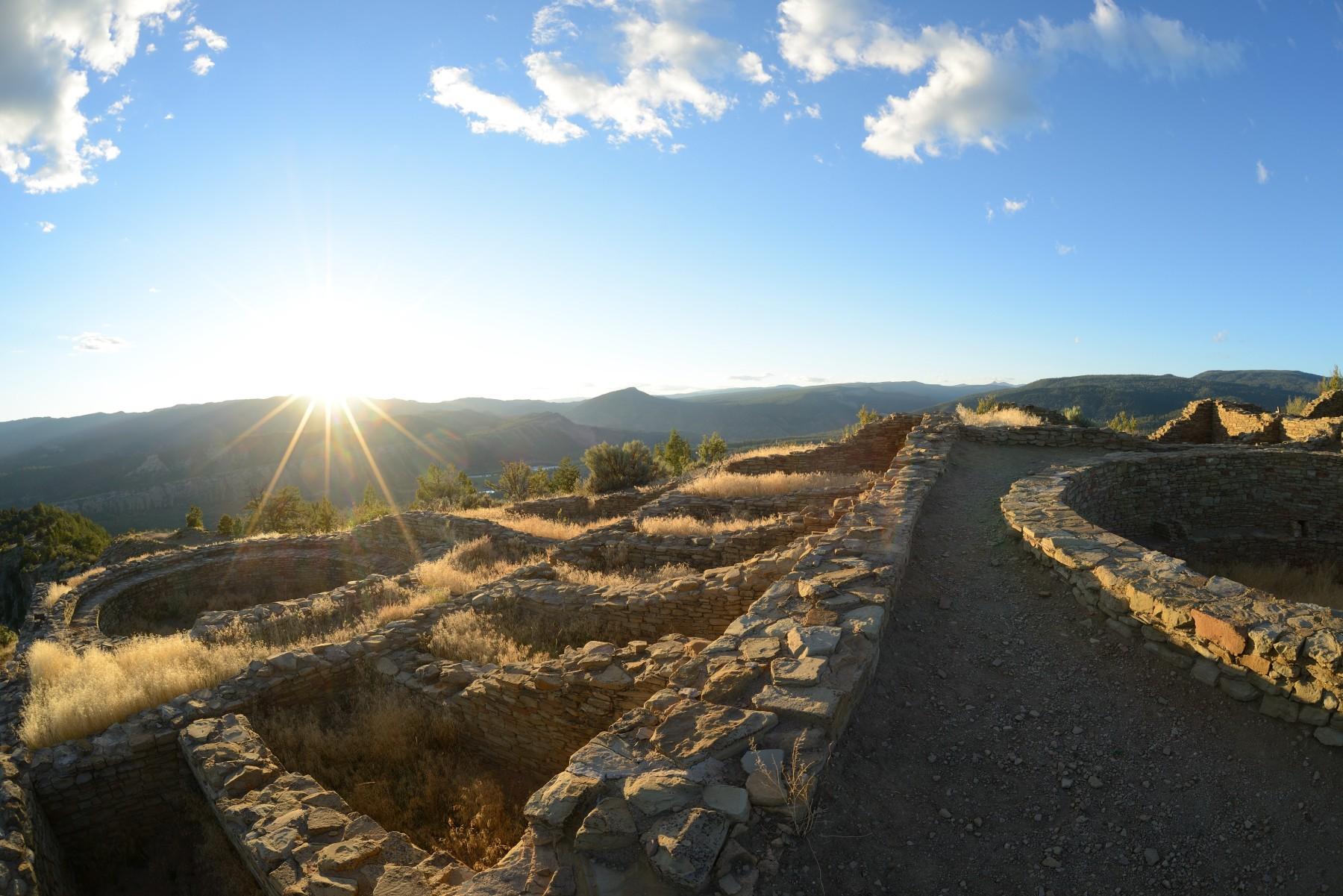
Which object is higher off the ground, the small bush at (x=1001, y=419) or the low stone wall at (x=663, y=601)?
the small bush at (x=1001, y=419)

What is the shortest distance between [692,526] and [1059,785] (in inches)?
298

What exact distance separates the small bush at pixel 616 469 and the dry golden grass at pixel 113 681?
13.3 m

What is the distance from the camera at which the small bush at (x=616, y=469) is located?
21156 millimetres

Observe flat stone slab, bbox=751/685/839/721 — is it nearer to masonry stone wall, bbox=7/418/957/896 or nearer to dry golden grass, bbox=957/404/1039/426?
masonry stone wall, bbox=7/418/957/896

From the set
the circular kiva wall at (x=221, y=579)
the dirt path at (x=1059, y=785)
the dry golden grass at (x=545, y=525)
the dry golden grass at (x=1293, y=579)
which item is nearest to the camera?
the dirt path at (x=1059, y=785)

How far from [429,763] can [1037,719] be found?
503 centimetres

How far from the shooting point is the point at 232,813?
455 centimetres

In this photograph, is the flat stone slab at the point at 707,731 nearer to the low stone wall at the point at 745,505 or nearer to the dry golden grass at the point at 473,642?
the dry golden grass at the point at 473,642

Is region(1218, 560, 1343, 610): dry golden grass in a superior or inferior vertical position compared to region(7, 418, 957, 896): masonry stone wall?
inferior

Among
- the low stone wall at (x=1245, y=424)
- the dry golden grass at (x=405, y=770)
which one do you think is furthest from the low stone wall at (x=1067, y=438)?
the dry golden grass at (x=405, y=770)

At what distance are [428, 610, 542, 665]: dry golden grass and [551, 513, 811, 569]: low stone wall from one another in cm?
284

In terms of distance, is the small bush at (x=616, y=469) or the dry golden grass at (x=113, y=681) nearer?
the dry golden grass at (x=113, y=681)

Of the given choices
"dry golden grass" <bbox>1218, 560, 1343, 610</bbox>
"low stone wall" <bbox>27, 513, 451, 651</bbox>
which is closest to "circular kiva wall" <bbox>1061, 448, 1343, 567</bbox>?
"dry golden grass" <bbox>1218, 560, 1343, 610</bbox>

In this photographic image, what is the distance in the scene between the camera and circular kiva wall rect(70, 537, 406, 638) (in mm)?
13742
